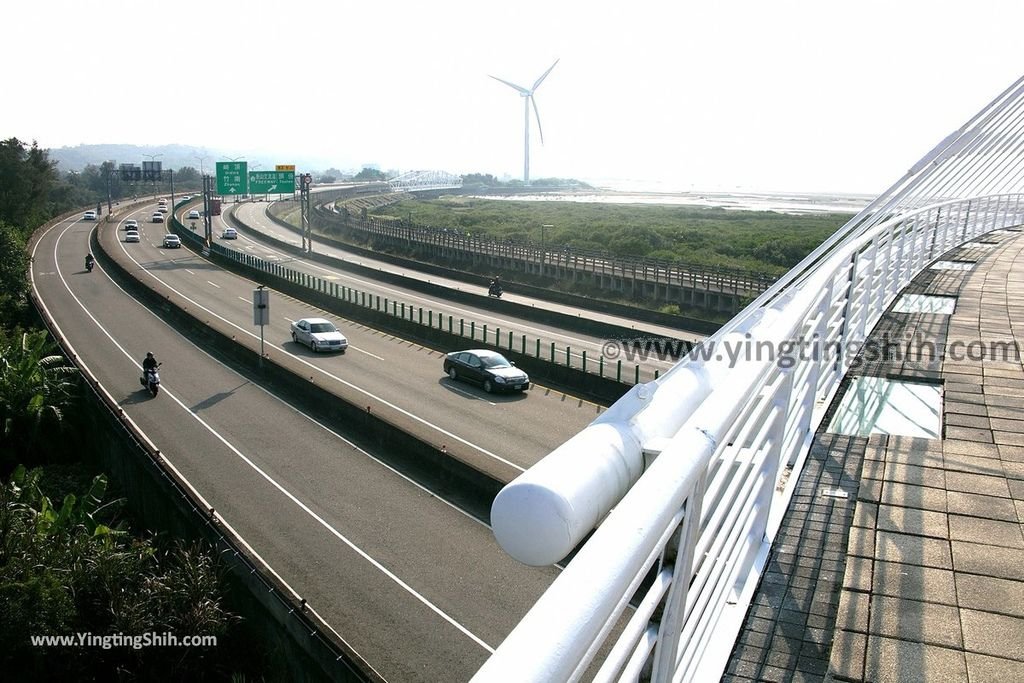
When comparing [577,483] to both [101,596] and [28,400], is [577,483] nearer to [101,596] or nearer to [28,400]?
[101,596]

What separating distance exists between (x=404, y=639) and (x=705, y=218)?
361ft

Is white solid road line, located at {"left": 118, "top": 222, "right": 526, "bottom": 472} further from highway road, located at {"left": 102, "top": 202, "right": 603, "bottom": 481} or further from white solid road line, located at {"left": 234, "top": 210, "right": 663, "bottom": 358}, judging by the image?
white solid road line, located at {"left": 234, "top": 210, "right": 663, "bottom": 358}

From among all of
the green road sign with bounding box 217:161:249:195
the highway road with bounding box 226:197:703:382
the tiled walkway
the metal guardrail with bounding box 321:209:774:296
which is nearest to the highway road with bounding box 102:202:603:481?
the highway road with bounding box 226:197:703:382

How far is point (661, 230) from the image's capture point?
91.4m

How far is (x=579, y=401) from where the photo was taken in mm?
25406

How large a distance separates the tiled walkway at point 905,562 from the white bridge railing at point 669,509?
16 cm

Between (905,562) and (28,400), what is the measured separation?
28.3m

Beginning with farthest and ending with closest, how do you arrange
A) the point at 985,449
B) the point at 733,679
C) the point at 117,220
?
the point at 117,220 < the point at 985,449 < the point at 733,679

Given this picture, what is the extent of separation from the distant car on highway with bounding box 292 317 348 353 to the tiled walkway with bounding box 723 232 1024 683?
27.5 metres

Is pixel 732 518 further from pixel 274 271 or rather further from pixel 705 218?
pixel 705 218

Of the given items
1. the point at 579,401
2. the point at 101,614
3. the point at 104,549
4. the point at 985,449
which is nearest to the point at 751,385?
the point at 985,449

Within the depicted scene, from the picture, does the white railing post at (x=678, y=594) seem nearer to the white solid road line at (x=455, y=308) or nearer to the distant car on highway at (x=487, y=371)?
the distant car on highway at (x=487, y=371)

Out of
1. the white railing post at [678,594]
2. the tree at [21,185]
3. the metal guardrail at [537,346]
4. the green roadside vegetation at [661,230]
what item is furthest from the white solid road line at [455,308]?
the tree at [21,185]

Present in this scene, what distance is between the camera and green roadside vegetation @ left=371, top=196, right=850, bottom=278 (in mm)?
72438
